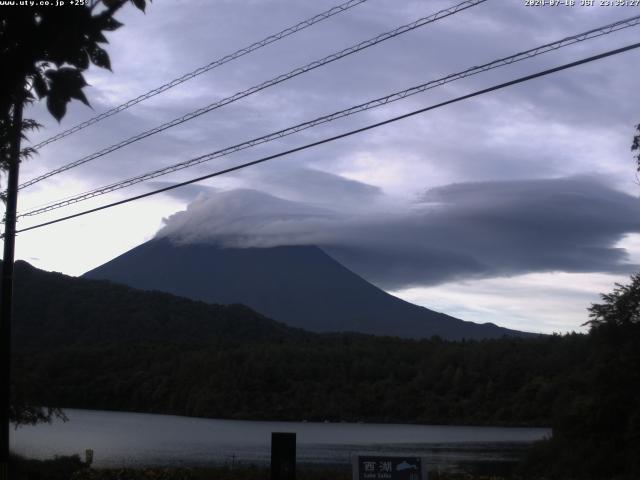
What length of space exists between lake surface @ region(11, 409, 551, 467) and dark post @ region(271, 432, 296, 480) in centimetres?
2397

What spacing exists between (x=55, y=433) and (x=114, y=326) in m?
69.8

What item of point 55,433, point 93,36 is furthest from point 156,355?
point 93,36

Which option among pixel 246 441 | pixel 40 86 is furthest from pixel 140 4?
pixel 246 441

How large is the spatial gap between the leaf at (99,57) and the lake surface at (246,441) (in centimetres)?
3416

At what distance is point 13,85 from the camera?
5906 millimetres

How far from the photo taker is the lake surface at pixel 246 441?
151ft

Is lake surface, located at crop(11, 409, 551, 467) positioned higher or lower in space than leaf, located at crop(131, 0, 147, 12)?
lower

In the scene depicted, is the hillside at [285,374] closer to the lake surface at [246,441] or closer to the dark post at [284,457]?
the lake surface at [246,441]

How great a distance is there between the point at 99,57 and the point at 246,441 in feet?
211

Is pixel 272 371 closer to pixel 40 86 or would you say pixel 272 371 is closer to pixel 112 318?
pixel 112 318

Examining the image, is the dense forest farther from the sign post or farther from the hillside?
the sign post

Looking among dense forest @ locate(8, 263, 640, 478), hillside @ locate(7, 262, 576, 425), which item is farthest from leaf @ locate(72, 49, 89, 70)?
hillside @ locate(7, 262, 576, 425)

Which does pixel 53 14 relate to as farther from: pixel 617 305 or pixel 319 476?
pixel 617 305

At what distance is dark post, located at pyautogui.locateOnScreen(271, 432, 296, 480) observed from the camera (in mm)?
15422
